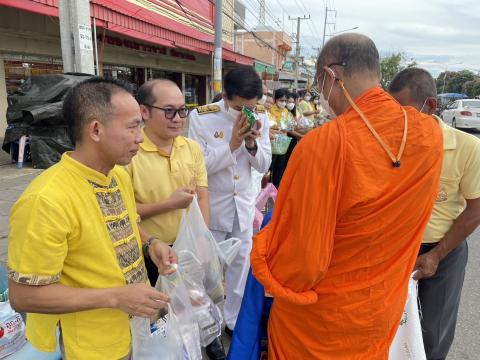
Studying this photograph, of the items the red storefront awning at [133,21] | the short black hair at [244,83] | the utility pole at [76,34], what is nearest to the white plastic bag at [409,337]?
the short black hair at [244,83]

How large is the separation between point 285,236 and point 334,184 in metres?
0.26

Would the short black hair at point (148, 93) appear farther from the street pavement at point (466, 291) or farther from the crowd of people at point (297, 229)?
the street pavement at point (466, 291)

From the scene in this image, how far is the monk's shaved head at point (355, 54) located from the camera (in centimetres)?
127

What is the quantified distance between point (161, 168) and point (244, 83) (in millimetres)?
871

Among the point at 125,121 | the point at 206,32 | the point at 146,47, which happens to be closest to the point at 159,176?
the point at 125,121

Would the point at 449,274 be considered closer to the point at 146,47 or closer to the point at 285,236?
the point at 285,236

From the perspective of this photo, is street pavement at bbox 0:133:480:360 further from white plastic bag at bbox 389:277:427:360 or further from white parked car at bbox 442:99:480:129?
white parked car at bbox 442:99:480:129

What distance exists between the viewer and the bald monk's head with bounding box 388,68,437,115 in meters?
1.92

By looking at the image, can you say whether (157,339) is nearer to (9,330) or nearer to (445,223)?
(9,330)

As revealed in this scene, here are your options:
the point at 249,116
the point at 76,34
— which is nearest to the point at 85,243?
the point at 249,116

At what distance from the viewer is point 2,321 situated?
1982mm

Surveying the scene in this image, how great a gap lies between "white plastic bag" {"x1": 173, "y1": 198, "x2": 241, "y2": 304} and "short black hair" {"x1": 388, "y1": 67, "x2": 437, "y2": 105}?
4.16 feet

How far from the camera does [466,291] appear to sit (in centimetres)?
337

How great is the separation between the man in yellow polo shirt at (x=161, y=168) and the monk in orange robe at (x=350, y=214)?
0.74m
